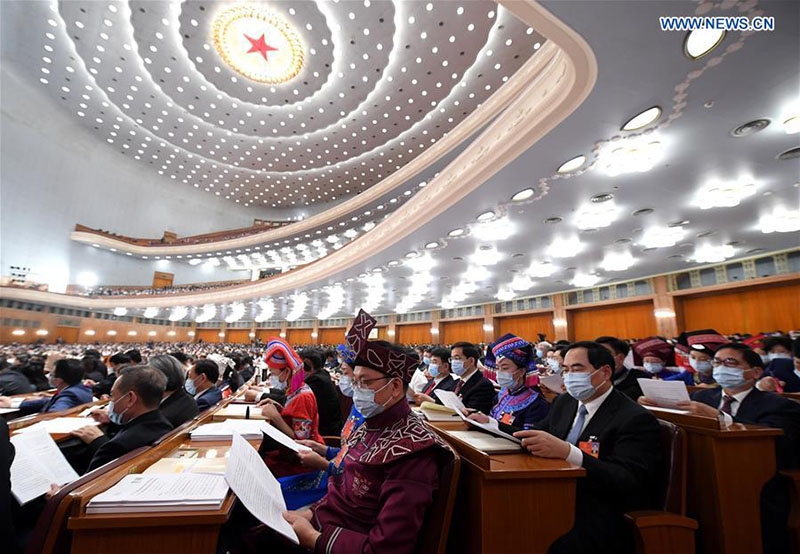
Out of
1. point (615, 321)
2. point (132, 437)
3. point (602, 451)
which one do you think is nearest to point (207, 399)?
point (132, 437)

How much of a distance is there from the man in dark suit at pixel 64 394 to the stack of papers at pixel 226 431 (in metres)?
2.36

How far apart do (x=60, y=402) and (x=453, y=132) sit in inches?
527

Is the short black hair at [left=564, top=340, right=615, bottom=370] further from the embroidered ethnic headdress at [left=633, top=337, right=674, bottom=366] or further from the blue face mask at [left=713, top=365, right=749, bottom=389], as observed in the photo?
the embroidered ethnic headdress at [left=633, top=337, right=674, bottom=366]

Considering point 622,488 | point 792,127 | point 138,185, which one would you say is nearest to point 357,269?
point 792,127

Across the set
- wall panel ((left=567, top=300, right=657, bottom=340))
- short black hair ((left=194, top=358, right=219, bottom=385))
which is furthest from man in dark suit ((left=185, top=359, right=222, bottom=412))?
wall panel ((left=567, top=300, right=657, bottom=340))

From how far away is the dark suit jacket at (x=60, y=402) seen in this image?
354 cm

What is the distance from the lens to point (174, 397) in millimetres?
2918

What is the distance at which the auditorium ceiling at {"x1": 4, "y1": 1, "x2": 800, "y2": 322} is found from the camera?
3.95 meters

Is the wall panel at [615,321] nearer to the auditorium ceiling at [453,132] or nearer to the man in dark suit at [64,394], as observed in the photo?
the auditorium ceiling at [453,132]

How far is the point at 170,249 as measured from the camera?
28.4 metres

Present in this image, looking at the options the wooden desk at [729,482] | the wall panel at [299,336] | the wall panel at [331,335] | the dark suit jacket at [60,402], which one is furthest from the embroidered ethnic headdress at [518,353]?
the wall panel at [299,336]

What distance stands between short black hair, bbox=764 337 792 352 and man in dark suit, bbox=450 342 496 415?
486cm

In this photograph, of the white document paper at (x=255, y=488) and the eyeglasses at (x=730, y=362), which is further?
the eyeglasses at (x=730, y=362)

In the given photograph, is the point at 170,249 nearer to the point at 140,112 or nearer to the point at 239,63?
the point at 140,112
